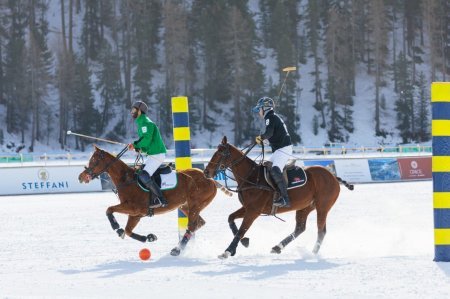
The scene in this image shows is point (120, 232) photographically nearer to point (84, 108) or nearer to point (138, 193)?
point (138, 193)

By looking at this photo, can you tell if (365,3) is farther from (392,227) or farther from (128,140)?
(392,227)

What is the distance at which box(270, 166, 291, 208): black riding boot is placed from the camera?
11.1m

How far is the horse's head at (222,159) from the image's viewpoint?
36.8ft

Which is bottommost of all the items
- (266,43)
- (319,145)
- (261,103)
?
(319,145)

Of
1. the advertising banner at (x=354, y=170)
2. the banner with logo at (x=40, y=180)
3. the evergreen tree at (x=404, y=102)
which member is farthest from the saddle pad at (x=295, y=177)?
the evergreen tree at (x=404, y=102)

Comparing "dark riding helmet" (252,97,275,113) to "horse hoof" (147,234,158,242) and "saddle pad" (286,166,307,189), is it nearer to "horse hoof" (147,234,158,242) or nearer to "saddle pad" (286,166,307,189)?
"saddle pad" (286,166,307,189)

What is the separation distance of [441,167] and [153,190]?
4529 mm

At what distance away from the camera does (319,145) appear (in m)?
68.1

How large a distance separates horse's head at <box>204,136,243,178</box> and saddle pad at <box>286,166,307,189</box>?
83cm

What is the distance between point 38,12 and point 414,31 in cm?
4381

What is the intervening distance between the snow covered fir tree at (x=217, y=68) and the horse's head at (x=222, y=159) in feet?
183

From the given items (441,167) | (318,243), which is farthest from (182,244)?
(441,167)

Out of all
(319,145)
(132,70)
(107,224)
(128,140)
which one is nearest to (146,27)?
(132,70)

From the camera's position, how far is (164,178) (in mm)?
11609
